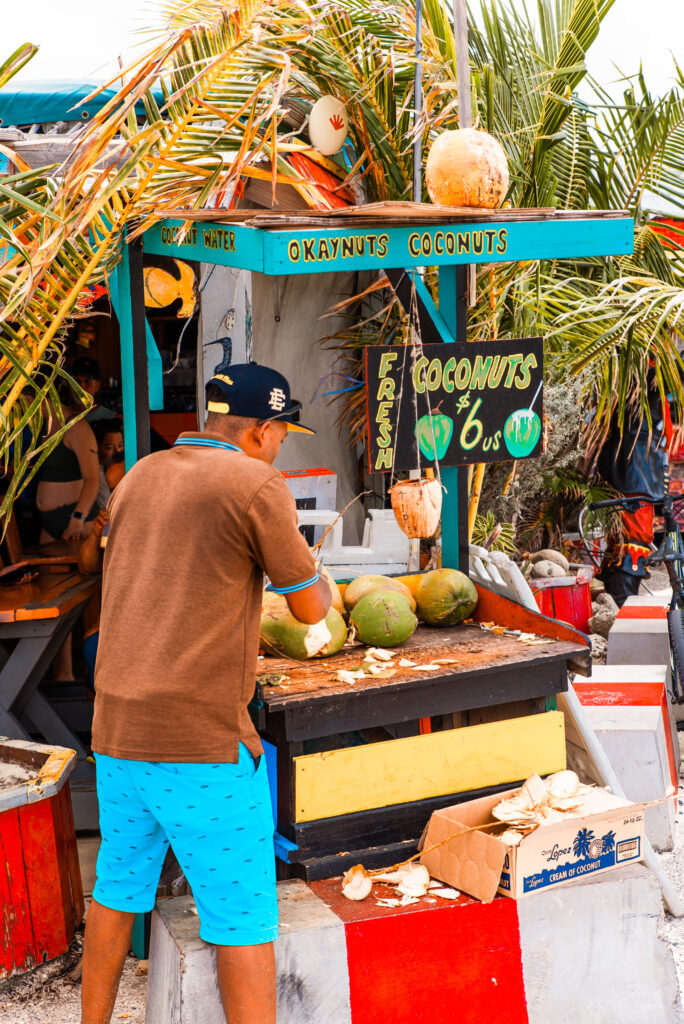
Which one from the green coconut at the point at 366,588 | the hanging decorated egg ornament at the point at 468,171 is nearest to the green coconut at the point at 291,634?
the green coconut at the point at 366,588

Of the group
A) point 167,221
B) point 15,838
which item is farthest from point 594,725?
point 167,221

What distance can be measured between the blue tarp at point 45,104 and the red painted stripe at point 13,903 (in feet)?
9.93

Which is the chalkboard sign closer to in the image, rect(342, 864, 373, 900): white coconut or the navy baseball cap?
the navy baseball cap

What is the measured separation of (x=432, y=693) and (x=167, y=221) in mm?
1777

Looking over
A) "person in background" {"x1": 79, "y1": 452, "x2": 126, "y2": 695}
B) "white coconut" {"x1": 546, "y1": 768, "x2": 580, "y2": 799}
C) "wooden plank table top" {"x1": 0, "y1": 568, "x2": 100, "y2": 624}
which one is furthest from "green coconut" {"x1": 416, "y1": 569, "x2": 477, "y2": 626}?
"wooden plank table top" {"x1": 0, "y1": 568, "x2": 100, "y2": 624}

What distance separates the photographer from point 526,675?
343 centimetres

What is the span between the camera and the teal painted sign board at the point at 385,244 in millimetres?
3012

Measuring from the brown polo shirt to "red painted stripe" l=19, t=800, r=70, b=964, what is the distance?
1066mm

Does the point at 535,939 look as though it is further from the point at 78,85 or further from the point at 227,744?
the point at 78,85

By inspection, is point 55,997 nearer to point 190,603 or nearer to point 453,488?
point 190,603

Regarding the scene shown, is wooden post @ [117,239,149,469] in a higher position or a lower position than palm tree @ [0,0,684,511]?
lower

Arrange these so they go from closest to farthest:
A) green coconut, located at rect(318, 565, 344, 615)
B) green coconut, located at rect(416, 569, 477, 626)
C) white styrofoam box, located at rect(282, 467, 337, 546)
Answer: green coconut, located at rect(318, 565, 344, 615)
green coconut, located at rect(416, 569, 477, 626)
white styrofoam box, located at rect(282, 467, 337, 546)

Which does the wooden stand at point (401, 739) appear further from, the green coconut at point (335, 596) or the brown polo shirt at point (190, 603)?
the brown polo shirt at point (190, 603)

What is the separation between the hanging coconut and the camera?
11.7ft
